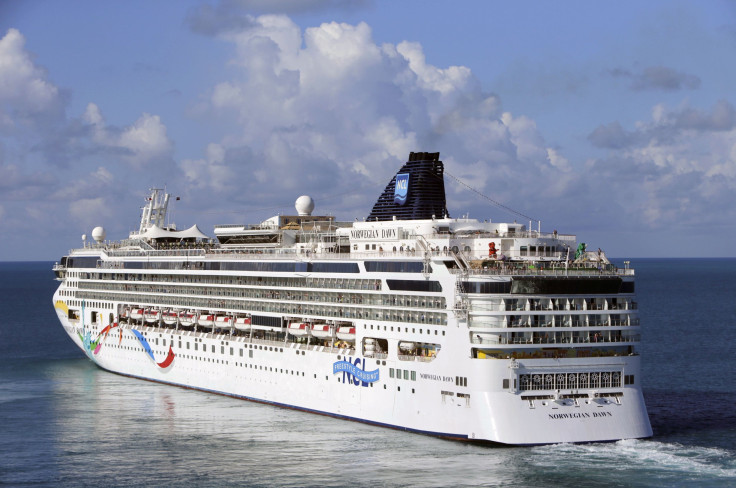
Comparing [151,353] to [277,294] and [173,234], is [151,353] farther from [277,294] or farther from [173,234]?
[277,294]

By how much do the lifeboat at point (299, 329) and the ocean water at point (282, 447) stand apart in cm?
425

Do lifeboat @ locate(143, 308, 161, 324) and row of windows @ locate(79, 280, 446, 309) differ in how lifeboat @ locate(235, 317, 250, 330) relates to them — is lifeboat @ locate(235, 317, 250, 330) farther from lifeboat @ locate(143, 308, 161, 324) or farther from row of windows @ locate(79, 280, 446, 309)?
lifeboat @ locate(143, 308, 161, 324)

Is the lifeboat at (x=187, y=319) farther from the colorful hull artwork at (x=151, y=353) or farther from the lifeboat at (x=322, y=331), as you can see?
the lifeboat at (x=322, y=331)

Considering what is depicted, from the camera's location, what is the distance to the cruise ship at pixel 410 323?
4425cm

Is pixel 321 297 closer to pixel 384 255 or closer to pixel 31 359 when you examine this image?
pixel 384 255

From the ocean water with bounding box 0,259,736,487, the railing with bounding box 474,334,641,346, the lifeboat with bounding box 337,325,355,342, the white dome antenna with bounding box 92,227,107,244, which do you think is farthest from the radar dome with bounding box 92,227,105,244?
the railing with bounding box 474,334,641,346


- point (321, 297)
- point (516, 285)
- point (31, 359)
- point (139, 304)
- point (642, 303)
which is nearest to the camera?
point (516, 285)

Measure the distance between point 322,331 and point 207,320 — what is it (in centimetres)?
1161

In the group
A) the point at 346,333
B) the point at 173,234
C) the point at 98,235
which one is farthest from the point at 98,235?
the point at 346,333

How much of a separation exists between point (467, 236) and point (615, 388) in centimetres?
1018

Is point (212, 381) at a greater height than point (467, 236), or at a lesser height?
lesser

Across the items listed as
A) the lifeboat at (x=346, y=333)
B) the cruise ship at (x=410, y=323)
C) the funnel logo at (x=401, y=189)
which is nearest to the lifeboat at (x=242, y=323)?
the cruise ship at (x=410, y=323)

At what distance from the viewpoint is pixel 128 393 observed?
6291 cm

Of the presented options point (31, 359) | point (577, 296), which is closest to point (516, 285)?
point (577, 296)
